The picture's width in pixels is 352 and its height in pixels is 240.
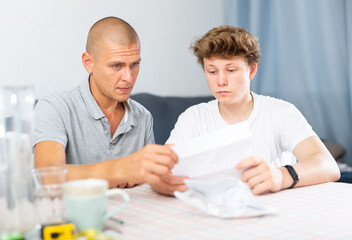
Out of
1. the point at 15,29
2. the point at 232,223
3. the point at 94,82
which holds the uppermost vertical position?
the point at 15,29

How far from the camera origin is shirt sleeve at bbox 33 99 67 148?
1.58m

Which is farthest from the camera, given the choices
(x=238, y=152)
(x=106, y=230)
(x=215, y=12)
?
(x=215, y=12)

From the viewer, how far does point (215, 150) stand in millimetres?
1134

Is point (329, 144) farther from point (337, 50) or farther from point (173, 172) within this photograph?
point (173, 172)

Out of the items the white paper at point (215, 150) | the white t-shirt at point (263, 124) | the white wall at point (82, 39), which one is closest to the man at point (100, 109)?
the white t-shirt at point (263, 124)

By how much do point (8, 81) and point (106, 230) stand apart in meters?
1.52

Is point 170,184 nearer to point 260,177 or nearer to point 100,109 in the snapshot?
point 260,177

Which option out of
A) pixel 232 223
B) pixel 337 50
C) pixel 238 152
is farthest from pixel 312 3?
pixel 232 223

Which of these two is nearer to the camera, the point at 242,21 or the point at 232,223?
the point at 232,223

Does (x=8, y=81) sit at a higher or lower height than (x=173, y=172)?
higher

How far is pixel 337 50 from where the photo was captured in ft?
9.45

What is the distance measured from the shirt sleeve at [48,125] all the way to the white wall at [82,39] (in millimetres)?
675

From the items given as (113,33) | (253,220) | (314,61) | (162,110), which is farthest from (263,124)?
(314,61)

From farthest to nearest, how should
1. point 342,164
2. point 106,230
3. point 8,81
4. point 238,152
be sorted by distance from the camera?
point 342,164
point 8,81
point 238,152
point 106,230
